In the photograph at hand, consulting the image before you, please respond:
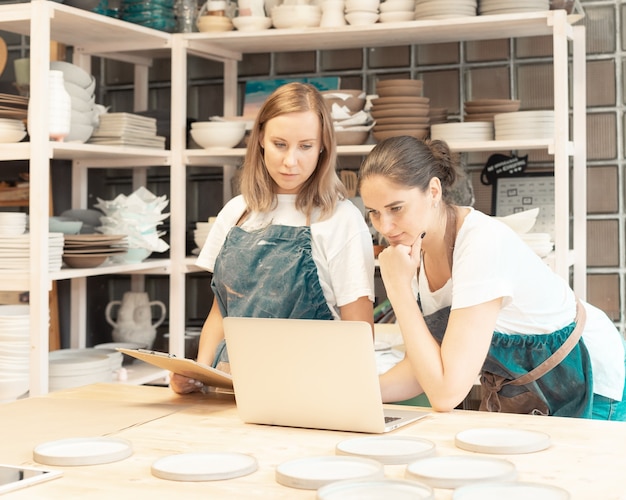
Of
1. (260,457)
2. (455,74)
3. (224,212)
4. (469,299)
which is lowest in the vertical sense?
(260,457)

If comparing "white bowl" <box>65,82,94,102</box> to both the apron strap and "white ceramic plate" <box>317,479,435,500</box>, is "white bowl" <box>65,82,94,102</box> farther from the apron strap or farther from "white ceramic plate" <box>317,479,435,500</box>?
"white ceramic plate" <box>317,479,435,500</box>

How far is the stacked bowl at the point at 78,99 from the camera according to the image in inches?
128

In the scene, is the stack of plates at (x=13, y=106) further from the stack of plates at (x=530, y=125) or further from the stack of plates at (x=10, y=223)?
the stack of plates at (x=530, y=125)

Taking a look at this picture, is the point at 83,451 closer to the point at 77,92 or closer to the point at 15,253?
the point at 15,253

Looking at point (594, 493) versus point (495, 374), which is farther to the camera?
point (495, 374)

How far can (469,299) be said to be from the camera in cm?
186

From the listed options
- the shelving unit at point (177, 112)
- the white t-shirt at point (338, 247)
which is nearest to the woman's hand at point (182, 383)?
the white t-shirt at point (338, 247)

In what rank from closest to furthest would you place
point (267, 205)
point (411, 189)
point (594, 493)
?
point (594, 493)
point (411, 189)
point (267, 205)

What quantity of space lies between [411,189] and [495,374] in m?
0.48

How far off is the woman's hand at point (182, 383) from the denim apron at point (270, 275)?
387 millimetres

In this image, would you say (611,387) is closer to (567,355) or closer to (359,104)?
(567,355)

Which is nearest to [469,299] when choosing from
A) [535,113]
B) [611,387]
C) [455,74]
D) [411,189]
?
[411,189]

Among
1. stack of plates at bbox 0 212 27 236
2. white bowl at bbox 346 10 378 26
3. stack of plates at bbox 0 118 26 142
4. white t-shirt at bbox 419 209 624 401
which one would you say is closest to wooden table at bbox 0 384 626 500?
white t-shirt at bbox 419 209 624 401

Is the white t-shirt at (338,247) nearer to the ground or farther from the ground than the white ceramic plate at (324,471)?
farther from the ground
